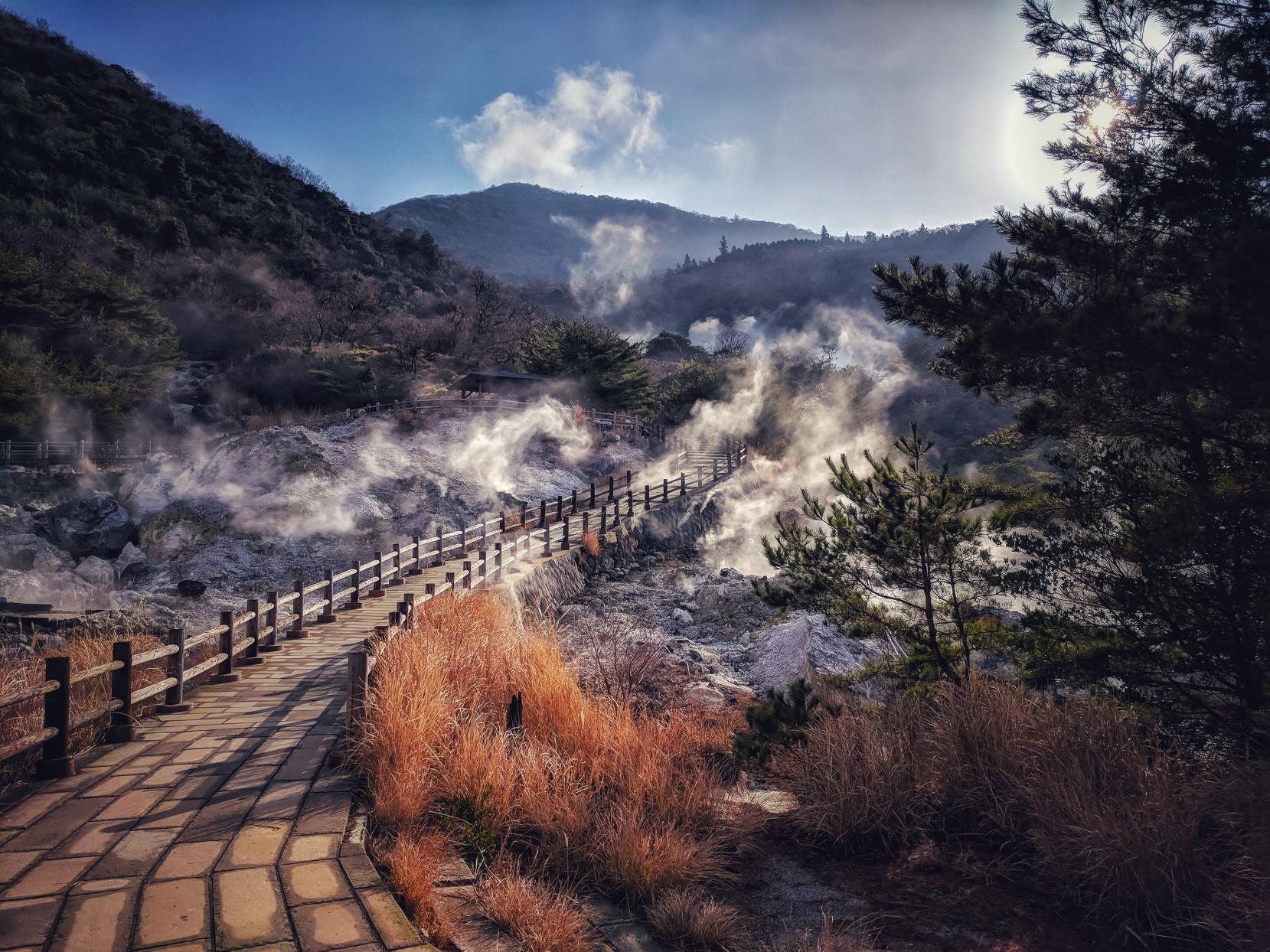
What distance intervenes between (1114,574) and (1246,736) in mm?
1805

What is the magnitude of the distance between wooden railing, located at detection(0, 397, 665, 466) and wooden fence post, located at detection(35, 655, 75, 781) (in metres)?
22.0

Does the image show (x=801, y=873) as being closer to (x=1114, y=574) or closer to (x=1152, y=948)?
(x=1152, y=948)

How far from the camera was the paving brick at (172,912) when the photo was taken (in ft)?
9.84

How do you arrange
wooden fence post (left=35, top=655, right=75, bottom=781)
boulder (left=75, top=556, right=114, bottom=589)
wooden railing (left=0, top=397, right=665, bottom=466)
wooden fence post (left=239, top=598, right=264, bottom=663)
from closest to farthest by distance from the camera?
wooden fence post (left=35, top=655, right=75, bottom=781)
wooden fence post (left=239, top=598, right=264, bottom=663)
boulder (left=75, top=556, right=114, bottom=589)
wooden railing (left=0, top=397, right=665, bottom=466)

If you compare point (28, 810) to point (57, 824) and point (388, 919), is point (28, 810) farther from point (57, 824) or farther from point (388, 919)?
point (388, 919)

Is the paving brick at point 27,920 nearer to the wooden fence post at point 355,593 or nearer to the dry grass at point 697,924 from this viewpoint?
the dry grass at point 697,924

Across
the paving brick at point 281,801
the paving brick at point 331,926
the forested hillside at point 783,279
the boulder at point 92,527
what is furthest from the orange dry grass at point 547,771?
the forested hillside at point 783,279

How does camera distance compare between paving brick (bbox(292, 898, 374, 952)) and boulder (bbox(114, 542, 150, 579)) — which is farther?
boulder (bbox(114, 542, 150, 579))

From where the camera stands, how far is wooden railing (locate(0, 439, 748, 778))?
4977 millimetres

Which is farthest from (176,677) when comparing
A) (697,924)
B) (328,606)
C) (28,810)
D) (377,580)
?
(377,580)

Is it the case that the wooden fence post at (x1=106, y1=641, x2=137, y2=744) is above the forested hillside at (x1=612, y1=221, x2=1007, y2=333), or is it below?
below

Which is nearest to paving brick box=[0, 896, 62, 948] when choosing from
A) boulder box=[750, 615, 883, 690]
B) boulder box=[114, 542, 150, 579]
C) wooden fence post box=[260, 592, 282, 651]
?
wooden fence post box=[260, 592, 282, 651]

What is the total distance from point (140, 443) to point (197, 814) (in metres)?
29.1

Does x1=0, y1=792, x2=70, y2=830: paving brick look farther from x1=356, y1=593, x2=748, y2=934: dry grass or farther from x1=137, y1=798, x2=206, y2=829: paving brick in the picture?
x1=356, y1=593, x2=748, y2=934: dry grass
